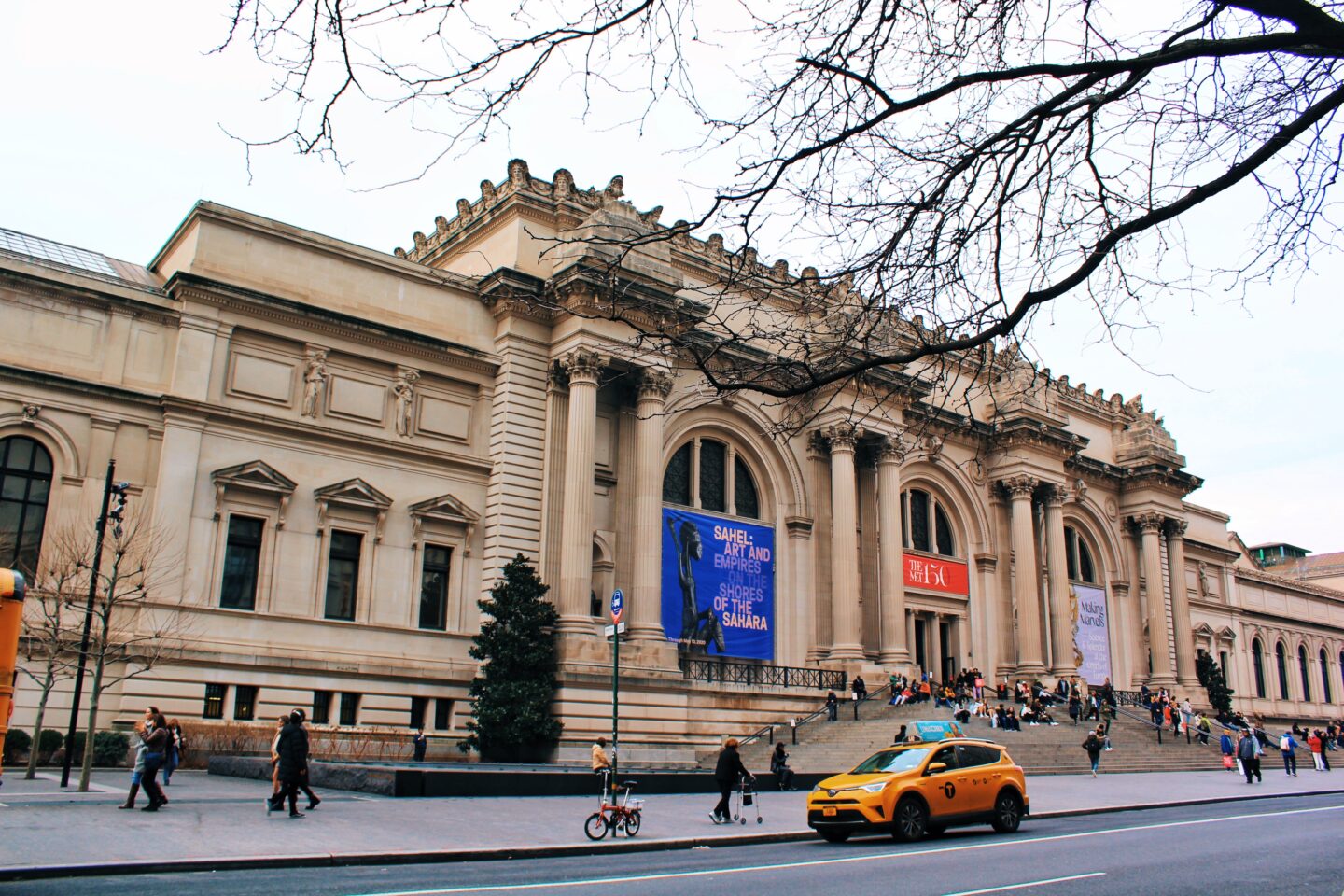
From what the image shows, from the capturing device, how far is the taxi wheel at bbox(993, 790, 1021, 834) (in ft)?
62.4

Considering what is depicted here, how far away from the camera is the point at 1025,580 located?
5072cm

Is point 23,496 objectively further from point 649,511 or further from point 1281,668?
point 1281,668

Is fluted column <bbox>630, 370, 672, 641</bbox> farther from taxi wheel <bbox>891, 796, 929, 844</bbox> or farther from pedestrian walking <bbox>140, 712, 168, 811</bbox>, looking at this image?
pedestrian walking <bbox>140, 712, 168, 811</bbox>

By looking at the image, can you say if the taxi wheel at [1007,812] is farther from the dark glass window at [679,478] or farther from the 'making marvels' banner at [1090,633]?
the 'making marvels' banner at [1090,633]

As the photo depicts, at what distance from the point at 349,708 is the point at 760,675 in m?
14.9

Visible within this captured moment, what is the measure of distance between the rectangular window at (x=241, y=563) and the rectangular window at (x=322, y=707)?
3105mm

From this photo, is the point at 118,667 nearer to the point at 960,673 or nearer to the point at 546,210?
the point at 546,210

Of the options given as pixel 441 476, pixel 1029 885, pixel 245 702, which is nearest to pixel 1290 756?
pixel 441 476

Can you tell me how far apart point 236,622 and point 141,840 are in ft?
53.1

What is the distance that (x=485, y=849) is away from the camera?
15094 mm

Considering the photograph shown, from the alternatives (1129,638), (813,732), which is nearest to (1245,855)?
(813,732)

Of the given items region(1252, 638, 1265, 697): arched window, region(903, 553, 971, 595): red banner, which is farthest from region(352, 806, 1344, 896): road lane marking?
region(1252, 638, 1265, 697): arched window

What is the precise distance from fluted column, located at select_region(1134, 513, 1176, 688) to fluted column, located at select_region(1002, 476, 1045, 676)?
11830mm

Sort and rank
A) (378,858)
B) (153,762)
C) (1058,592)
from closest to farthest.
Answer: (378,858) → (153,762) → (1058,592)
